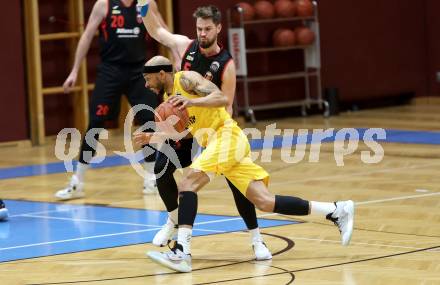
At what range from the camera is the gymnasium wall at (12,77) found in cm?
1534

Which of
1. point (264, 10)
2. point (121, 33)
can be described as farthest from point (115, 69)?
point (264, 10)

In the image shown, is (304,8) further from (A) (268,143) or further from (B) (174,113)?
(B) (174,113)

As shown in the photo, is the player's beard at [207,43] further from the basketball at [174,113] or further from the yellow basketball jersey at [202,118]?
the basketball at [174,113]

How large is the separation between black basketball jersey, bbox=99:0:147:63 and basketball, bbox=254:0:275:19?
19.8 ft

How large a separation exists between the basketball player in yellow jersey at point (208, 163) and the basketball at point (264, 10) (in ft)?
31.5

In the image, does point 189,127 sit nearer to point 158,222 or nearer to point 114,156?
point 158,222

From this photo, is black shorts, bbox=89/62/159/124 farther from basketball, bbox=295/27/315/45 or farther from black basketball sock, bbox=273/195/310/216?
basketball, bbox=295/27/315/45

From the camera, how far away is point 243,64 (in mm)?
16859

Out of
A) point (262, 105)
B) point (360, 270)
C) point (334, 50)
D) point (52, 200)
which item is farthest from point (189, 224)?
point (334, 50)

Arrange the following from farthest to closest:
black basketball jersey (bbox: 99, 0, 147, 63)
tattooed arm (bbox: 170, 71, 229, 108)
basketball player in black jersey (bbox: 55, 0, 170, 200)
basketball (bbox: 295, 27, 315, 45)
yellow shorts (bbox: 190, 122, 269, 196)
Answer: basketball (bbox: 295, 27, 315, 45), black basketball jersey (bbox: 99, 0, 147, 63), basketball player in black jersey (bbox: 55, 0, 170, 200), yellow shorts (bbox: 190, 122, 269, 196), tattooed arm (bbox: 170, 71, 229, 108)

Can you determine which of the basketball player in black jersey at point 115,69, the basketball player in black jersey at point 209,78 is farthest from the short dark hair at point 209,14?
the basketball player in black jersey at point 115,69

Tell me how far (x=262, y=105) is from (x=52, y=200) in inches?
287

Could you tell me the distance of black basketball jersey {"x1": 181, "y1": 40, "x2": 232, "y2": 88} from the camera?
7746 mm

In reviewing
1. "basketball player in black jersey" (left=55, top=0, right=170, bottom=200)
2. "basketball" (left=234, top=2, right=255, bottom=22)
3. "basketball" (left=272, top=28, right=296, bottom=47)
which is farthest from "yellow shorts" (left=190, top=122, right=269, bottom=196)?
"basketball" (left=272, top=28, right=296, bottom=47)
